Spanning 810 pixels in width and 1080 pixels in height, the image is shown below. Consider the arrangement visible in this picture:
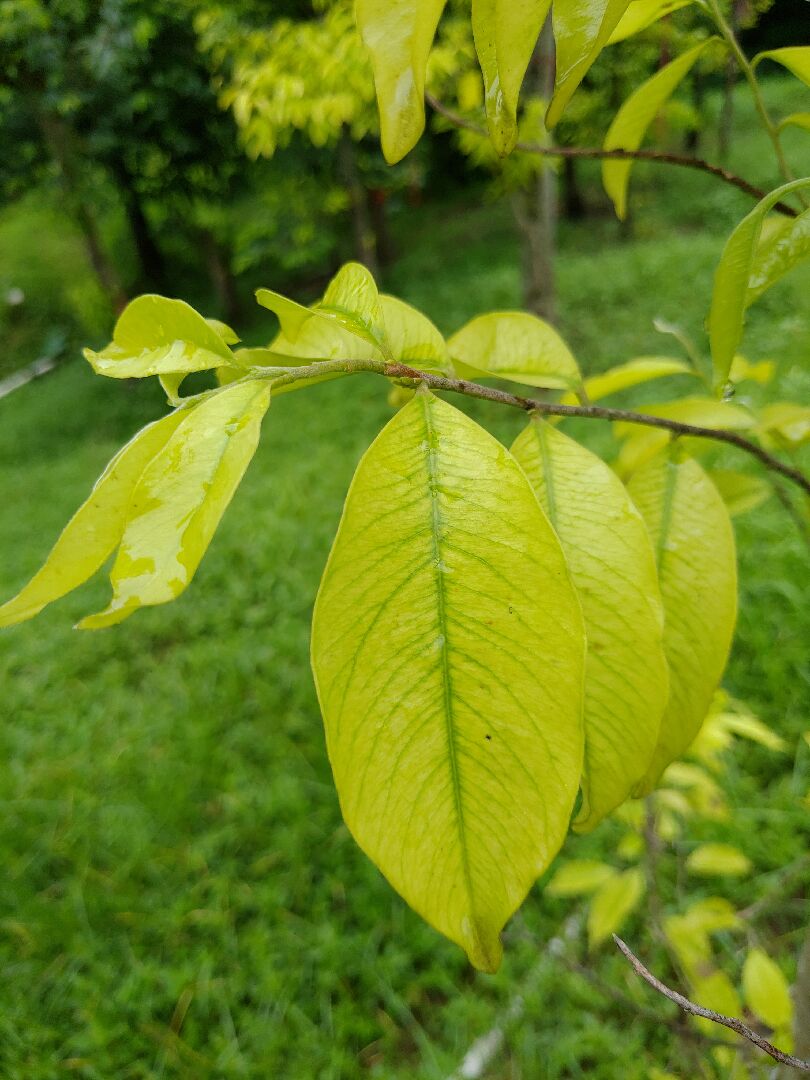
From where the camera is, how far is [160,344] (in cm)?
32

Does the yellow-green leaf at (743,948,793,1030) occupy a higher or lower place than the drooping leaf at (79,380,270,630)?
lower

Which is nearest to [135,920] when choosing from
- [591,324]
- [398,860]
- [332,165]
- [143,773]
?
[143,773]

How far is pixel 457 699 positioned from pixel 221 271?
712 centimetres

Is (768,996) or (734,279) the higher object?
(734,279)

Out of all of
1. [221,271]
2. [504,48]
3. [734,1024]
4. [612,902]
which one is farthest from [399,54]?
[221,271]

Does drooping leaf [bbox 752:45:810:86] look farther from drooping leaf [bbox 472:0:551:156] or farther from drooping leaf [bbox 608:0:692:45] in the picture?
drooping leaf [bbox 472:0:551:156]

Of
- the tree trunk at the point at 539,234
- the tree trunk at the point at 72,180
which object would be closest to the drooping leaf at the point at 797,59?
the tree trunk at the point at 539,234

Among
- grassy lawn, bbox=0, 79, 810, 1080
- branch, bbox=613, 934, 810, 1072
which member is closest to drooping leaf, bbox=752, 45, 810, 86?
branch, bbox=613, 934, 810, 1072

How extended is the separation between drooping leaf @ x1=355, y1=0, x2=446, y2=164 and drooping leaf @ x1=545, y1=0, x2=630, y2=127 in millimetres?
45

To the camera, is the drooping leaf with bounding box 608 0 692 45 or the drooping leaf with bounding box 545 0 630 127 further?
the drooping leaf with bounding box 608 0 692 45

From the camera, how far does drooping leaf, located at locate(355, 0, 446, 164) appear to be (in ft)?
0.89

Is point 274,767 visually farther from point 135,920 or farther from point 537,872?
point 537,872

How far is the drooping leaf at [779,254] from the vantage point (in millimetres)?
322

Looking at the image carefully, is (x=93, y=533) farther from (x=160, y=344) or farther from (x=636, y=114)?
(x=636, y=114)
